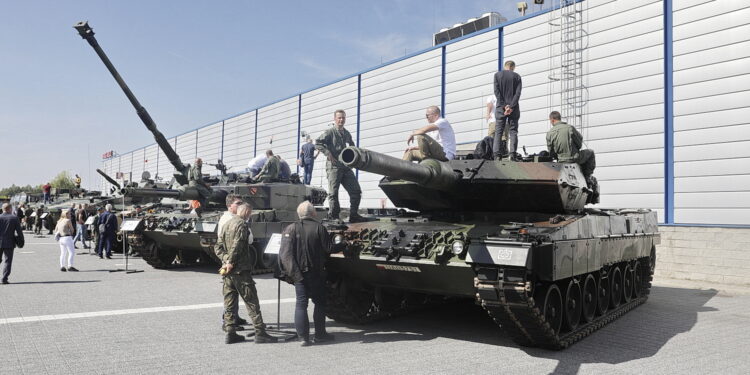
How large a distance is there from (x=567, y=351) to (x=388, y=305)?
9.81 feet

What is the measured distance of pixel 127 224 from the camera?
50.3 ft

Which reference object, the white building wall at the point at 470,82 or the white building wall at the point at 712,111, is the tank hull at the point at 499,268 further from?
the white building wall at the point at 470,82

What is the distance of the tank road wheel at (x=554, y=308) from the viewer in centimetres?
731

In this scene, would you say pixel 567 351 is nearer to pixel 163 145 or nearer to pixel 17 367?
pixel 17 367

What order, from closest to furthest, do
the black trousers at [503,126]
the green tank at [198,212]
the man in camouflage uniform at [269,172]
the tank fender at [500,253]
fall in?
the tank fender at [500,253] < the black trousers at [503,126] < the green tank at [198,212] < the man in camouflage uniform at [269,172]

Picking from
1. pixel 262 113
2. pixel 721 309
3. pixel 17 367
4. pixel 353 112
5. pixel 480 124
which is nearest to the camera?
pixel 17 367

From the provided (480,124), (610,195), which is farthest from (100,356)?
(480,124)

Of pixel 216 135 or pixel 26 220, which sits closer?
pixel 26 220

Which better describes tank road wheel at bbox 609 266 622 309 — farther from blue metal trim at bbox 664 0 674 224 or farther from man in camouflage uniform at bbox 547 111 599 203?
blue metal trim at bbox 664 0 674 224

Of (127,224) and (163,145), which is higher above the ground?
(163,145)

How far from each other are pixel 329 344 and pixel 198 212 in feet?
28.5

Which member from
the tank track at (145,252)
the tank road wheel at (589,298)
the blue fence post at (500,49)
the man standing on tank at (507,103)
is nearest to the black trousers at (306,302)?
the tank road wheel at (589,298)

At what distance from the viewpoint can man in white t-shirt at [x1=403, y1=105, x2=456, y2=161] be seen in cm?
804

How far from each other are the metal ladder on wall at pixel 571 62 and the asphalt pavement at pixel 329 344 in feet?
21.5
